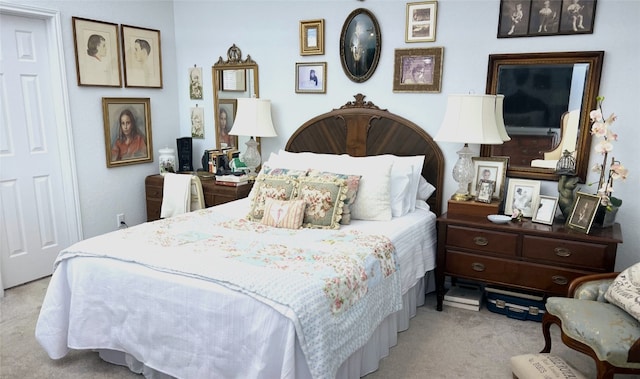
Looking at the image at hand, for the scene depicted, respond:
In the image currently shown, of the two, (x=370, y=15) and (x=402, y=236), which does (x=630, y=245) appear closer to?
(x=402, y=236)

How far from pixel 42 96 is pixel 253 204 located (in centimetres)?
201

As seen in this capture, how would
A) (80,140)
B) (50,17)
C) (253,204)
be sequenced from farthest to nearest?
(80,140), (50,17), (253,204)

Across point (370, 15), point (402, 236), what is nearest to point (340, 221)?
point (402, 236)

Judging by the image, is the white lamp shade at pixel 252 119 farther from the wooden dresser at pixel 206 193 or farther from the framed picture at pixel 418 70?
the framed picture at pixel 418 70

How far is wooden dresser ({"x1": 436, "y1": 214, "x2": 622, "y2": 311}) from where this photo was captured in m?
2.63

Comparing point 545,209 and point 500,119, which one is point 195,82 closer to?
point 500,119

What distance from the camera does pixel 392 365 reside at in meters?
2.48

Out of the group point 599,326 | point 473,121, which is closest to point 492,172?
point 473,121

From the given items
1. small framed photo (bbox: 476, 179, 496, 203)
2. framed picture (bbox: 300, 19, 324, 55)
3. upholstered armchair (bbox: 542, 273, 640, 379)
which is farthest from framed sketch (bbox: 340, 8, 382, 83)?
upholstered armchair (bbox: 542, 273, 640, 379)

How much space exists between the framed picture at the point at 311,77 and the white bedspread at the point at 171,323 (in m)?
1.98

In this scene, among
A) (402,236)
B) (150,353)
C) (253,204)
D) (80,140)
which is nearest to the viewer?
(150,353)

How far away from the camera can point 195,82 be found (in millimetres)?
4441

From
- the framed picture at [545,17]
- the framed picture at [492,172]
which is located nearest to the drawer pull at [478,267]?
the framed picture at [492,172]

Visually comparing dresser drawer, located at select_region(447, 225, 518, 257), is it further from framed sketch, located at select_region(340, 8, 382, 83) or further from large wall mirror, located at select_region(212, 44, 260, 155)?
large wall mirror, located at select_region(212, 44, 260, 155)
